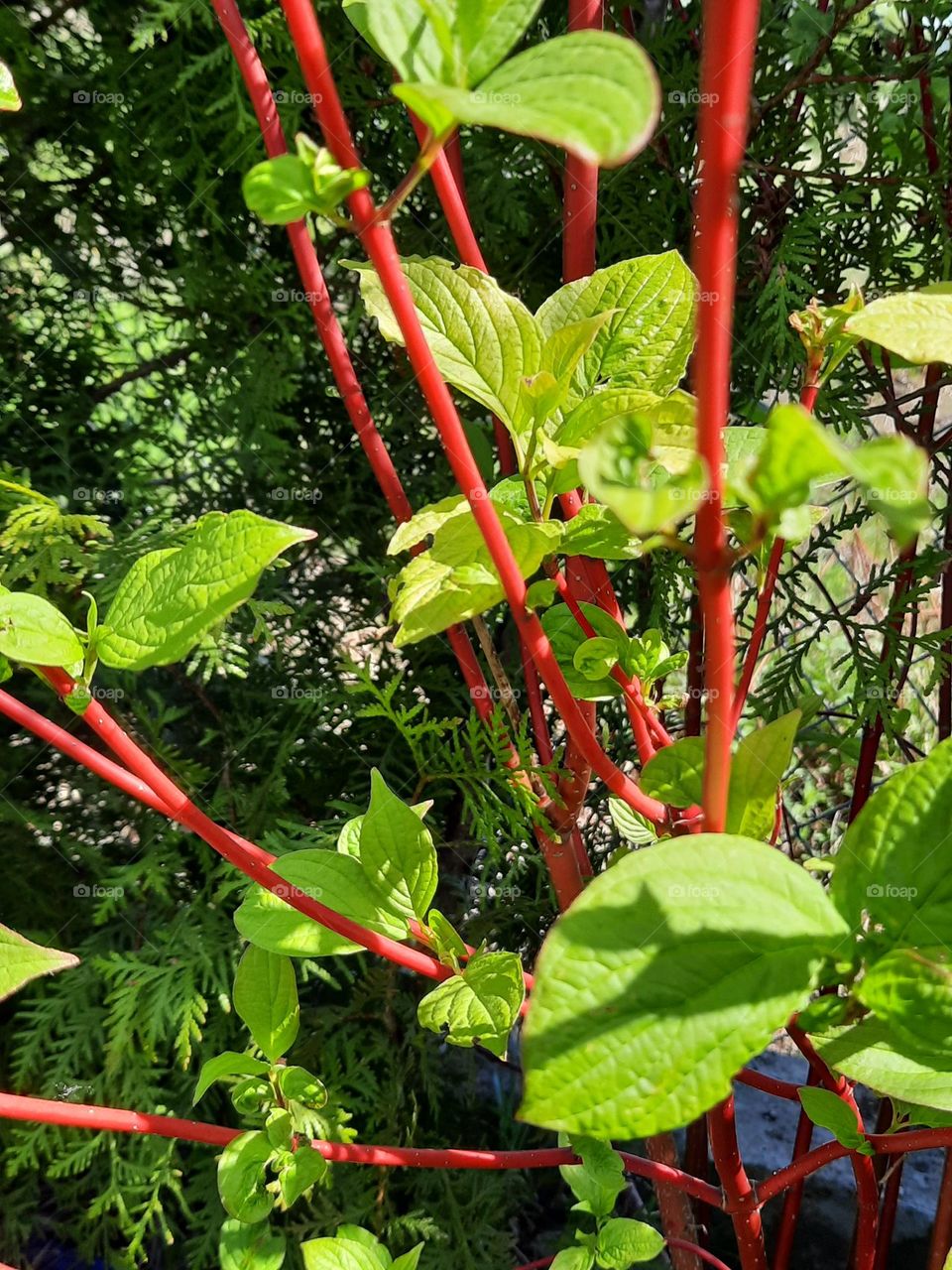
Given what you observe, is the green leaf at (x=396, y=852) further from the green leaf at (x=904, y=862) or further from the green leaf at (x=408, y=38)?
the green leaf at (x=408, y=38)

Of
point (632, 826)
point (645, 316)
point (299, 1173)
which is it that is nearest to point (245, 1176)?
point (299, 1173)

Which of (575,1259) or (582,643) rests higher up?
(582,643)

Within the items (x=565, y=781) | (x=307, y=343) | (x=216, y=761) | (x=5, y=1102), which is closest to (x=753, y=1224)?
(x=565, y=781)

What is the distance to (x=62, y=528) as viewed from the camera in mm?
836

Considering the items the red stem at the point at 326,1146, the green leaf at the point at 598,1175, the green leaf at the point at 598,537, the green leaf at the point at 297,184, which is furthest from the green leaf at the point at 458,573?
the green leaf at the point at 598,1175

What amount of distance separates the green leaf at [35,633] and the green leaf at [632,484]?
236mm

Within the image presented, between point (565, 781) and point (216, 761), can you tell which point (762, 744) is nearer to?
point (565, 781)

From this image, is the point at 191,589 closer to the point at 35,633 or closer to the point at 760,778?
the point at 35,633

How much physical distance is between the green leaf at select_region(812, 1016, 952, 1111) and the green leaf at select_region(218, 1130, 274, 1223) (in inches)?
12.9

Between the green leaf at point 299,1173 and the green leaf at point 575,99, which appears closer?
the green leaf at point 575,99

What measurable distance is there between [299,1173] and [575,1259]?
0.19m

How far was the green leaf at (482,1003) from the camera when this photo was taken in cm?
47

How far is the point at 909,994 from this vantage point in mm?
309

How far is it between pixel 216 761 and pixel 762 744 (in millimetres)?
769
